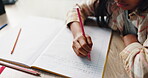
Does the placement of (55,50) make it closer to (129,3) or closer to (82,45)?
(82,45)

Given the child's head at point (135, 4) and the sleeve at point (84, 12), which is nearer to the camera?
the child's head at point (135, 4)

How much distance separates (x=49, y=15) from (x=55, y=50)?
13.4 inches

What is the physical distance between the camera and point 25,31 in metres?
0.66

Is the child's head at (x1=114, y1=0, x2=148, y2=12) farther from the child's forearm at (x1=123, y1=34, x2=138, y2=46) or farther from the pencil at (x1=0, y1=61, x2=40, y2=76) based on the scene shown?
the pencil at (x1=0, y1=61, x2=40, y2=76)

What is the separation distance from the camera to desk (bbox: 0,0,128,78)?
0.46 m

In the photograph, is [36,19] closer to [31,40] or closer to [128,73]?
[31,40]

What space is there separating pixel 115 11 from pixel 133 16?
107mm

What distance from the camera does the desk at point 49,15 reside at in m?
0.46

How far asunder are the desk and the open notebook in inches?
1.0

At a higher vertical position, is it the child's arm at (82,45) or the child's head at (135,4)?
the child's head at (135,4)

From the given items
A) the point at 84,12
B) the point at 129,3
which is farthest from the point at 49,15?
the point at 129,3

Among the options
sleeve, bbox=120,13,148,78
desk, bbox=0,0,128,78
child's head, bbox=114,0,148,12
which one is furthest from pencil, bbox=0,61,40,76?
child's head, bbox=114,0,148,12

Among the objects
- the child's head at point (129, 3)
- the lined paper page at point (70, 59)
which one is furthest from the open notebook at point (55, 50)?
the child's head at point (129, 3)

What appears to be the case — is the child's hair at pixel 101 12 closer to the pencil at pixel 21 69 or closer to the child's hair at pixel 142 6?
the child's hair at pixel 142 6
